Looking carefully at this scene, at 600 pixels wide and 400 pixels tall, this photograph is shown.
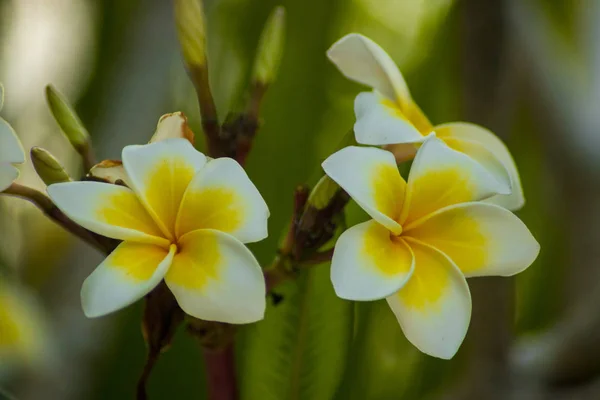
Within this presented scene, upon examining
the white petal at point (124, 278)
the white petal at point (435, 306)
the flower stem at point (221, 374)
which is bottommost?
the flower stem at point (221, 374)

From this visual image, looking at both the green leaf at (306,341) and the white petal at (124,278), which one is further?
the green leaf at (306,341)

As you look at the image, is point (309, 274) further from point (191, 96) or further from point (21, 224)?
point (21, 224)

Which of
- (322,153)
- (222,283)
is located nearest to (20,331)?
(322,153)

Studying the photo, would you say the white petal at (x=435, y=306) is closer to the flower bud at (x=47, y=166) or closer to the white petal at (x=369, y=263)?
the white petal at (x=369, y=263)

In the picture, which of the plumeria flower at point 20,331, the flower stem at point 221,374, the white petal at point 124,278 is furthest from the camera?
the plumeria flower at point 20,331

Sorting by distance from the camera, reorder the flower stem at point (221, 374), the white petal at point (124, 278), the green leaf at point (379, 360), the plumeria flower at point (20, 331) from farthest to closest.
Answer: the plumeria flower at point (20, 331)
the green leaf at point (379, 360)
the flower stem at point (221, 374)
the white petal at point (124, 278)

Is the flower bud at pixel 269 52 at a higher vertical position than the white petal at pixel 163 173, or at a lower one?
higher

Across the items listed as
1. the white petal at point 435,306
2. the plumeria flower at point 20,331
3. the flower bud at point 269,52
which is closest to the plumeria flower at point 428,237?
the white petal at point 435,306

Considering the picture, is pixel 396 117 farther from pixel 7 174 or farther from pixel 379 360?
pixel 379 360
